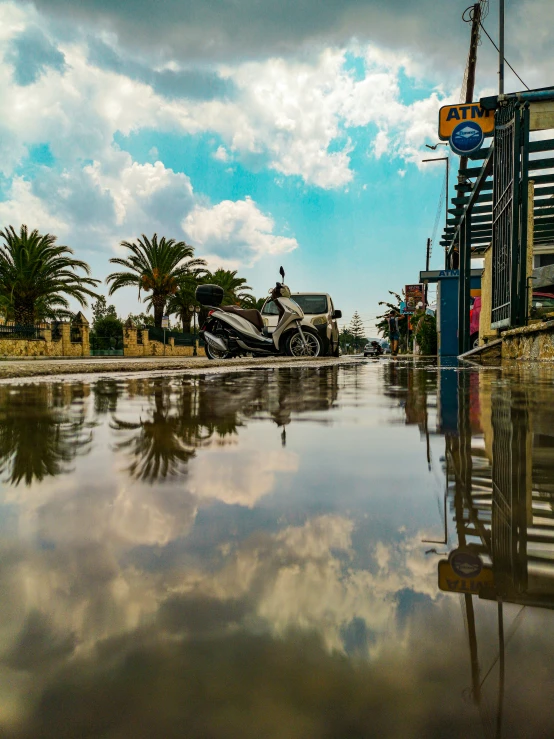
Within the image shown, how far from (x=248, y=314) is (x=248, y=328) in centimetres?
38

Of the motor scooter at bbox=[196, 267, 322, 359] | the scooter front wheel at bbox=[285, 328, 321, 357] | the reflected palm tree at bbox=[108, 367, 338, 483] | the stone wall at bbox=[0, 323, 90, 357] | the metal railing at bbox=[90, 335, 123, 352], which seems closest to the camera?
the reflected palm tree at bbox=[108, 367, 338, 483]

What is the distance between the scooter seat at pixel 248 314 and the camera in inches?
485

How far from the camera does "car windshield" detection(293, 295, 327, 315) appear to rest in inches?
600

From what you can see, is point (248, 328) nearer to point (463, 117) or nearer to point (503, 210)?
point (503, 210)

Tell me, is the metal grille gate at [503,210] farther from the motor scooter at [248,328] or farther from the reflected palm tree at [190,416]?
the reflected palm tree at [190,416]

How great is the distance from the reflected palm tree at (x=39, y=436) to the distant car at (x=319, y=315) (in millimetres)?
9952

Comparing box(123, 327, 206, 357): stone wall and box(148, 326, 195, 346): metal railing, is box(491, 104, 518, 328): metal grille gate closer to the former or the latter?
box(123, 327, 206, 357): stone wall

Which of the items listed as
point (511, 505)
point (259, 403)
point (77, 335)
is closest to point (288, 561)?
point (511, 505)

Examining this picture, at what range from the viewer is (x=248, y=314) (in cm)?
1240

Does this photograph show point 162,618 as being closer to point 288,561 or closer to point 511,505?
point 288,561

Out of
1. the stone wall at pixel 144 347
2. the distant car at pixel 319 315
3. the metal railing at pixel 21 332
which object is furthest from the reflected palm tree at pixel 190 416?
the stone wall at pixel 144 347

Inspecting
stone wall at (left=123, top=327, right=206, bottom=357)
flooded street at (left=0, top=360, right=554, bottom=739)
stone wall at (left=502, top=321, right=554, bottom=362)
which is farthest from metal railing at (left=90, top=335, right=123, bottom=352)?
flooded street at (left=0, top=360, right=554, bottom=739)

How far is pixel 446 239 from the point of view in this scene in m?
20.3

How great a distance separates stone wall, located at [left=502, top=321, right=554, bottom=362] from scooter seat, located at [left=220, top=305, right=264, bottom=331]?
523cm
